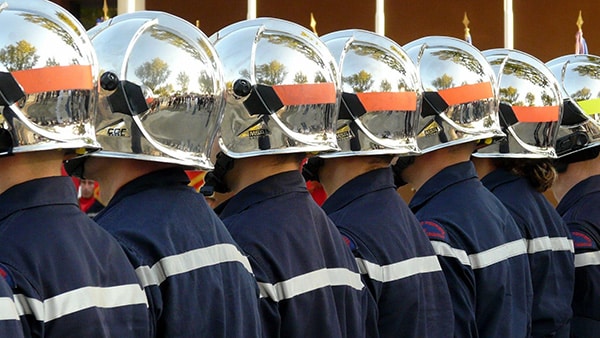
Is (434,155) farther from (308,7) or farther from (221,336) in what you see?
(308,7)

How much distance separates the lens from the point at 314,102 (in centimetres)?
396

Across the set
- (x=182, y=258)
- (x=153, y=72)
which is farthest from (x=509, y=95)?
(x=182, y=258)

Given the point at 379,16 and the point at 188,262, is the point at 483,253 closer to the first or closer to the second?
the point at 188,262

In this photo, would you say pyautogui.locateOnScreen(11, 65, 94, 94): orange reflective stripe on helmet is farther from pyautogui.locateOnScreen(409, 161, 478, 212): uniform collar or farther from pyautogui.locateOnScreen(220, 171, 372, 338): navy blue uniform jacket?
pyautogui.locateOnScreen(409, 161, 478, 212): uniform collar

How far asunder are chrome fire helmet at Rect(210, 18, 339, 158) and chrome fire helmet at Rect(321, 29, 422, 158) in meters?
0.31

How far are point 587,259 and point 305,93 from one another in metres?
2.14

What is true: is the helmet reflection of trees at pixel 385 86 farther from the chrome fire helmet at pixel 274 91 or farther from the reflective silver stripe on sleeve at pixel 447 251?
the reflective silver stripe on sleeve at pixel 447 251

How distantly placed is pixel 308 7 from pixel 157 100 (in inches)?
275

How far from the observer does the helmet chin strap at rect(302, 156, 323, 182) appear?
14.7ft

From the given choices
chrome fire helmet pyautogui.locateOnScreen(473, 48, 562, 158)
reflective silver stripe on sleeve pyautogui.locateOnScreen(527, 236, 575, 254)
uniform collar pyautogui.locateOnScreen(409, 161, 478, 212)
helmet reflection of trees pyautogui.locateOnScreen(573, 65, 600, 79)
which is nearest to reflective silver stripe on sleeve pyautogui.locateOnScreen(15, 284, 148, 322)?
uniform collar pyautogui.locateOnScreen(409, 161, 478, 212)

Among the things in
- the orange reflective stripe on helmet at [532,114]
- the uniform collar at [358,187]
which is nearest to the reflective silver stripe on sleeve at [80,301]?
the uniform collar at [358,187]

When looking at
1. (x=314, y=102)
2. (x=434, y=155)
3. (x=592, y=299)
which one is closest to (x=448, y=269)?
(x=434, y=155)

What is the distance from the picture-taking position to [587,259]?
5.42 meters

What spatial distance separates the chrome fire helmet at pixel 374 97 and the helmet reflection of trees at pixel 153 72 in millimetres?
987
